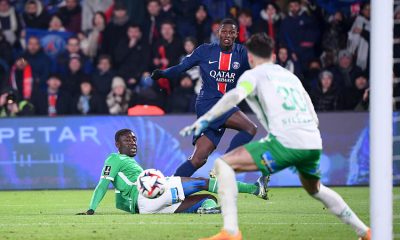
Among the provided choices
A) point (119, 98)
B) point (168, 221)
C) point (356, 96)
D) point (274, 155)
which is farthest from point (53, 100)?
point (274, 155)

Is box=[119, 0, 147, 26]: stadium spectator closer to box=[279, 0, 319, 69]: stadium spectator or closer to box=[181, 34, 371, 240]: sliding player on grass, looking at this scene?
box=[279, 0, 319, 69]: stadium spectator

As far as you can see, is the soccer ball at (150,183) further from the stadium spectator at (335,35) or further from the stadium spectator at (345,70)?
the stadium spectator at (335,35)

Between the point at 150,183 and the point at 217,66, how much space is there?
1.84m

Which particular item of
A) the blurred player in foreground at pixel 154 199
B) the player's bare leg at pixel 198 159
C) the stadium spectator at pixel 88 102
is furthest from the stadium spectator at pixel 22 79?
the blurred player in foreground at pixel 154 199

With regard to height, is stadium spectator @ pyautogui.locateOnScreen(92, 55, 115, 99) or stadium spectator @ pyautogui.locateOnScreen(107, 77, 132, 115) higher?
stadium spectator @ pyautogui.locateOnScreen(92, 55, 115, 99)

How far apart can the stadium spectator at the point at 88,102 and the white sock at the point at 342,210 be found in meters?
9.60

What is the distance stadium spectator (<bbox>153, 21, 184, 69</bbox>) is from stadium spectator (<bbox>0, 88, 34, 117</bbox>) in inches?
95.1

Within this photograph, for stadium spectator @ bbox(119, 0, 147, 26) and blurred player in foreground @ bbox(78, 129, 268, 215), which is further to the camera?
stadium spectator @ bbox(119, 0, 147, 26)

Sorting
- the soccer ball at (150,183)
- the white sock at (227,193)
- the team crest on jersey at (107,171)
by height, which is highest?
the white sock at (227,193)

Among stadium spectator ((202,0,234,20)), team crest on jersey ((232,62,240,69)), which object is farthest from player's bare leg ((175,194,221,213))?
stadium spectator ((202,0,234,20))

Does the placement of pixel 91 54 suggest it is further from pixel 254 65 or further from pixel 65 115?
pixel 254 65

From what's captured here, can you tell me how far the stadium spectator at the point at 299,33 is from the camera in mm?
18234

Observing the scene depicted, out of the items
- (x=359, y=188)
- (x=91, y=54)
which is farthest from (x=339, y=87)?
(x=91, y=54)

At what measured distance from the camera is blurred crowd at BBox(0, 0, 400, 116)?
17688 millimetres
